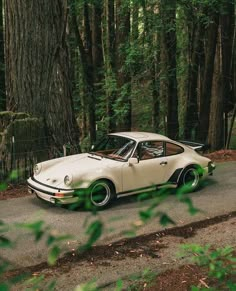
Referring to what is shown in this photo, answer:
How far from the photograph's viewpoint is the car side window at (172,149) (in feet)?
29.5

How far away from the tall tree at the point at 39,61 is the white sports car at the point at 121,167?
7.24 feet

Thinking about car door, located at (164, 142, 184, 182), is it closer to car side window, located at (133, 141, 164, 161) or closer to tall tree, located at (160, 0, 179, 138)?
car side window, located at (133, 141, 164, 161)

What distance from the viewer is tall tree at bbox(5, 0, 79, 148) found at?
1041 centimetres

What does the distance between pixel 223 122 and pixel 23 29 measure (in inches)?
357

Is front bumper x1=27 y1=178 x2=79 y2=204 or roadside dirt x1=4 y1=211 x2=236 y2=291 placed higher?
front bumper x1=27 y1=178 x2=79 y2=204

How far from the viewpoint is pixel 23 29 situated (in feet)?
34.2

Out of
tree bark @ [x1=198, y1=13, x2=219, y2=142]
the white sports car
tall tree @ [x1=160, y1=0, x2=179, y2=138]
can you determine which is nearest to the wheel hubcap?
the white sports car

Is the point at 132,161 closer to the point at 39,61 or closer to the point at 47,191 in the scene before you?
the point at 47,191

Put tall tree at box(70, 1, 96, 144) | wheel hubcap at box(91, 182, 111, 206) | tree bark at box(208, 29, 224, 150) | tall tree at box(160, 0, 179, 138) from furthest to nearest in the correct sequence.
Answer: tall tree at box(70, 1, 96, 144)
tall tree at box(160, 0, 179, 138)
tree bark at box(208, 29, 224, 150)
wheel hubcap at box(91, 182, 111, 206)

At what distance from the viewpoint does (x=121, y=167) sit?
8133mm

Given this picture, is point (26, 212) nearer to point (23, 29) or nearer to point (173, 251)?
point (173, 251)

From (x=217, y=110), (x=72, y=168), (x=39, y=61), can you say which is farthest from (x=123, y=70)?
(x=72, y=168)

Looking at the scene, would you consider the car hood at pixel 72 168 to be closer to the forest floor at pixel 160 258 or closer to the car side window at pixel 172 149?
the car side window at pixel 172 149

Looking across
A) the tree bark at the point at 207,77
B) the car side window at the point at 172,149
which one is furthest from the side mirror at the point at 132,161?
the tree bark at the point at 207,77
